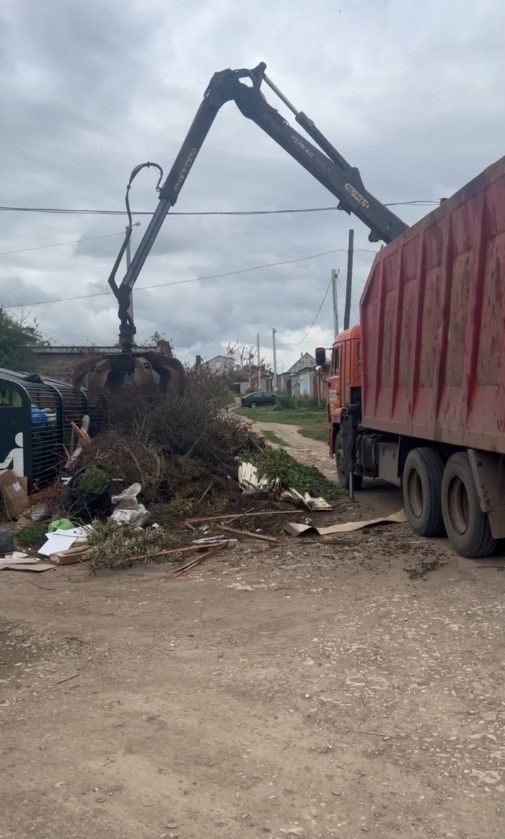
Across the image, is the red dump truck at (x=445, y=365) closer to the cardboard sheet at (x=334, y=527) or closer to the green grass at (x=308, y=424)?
the cardboard sheet at (x=334, y=527)

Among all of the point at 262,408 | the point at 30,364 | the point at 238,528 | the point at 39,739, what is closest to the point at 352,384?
the point at 238,528

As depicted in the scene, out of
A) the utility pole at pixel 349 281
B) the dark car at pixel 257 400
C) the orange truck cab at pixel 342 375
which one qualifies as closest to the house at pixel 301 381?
the dark car at pixel 257 400

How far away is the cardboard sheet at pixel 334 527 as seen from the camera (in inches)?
380

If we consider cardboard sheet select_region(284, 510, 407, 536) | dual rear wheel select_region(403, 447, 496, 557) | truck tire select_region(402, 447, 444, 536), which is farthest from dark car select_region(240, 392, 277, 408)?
dual rear wheel select_region(403, 447, 496, 557)

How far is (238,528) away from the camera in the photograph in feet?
33.6

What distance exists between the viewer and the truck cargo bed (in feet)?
22.7

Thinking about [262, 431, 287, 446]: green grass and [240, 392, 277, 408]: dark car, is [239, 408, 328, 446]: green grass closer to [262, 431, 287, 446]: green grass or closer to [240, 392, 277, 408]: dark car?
[262, 431, 287, 446]: green grass

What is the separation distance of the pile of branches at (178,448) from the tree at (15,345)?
68.5 feet

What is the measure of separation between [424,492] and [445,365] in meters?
1.68

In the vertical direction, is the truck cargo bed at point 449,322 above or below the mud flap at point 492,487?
above

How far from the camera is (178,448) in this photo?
12641 mm

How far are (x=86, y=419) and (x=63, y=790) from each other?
1147 cm

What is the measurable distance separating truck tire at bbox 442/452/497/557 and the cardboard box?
610cm

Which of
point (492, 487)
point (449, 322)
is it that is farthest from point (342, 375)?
point (492, 487)
